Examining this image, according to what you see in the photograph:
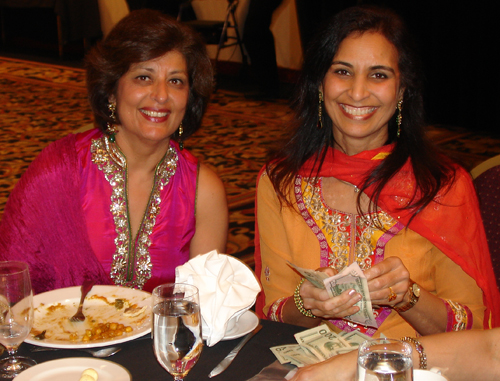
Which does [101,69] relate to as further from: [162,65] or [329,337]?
[329,337]

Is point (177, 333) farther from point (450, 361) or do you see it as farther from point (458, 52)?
point (458, 52)

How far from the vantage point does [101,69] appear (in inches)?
87.5

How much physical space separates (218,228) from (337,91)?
73 centimetres

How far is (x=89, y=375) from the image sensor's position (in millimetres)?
1203

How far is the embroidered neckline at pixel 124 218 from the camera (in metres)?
2.27

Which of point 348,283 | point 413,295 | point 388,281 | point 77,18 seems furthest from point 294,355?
point 77,18

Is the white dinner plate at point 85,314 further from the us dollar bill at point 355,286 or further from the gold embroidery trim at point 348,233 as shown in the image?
the gold embroidery trim at point 348,233

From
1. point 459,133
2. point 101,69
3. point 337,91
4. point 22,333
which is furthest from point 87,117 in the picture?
point 22,333

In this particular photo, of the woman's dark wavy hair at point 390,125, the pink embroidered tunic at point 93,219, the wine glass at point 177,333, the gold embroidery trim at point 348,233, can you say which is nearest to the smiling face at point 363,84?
the woman's dark wavy hair at point 390,125

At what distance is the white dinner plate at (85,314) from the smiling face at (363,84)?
881 mm

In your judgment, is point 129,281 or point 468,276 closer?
point 468,276

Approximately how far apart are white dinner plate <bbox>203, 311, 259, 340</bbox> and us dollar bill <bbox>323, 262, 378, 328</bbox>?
0.68ft

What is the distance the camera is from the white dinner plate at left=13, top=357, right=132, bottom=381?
48.3 inches

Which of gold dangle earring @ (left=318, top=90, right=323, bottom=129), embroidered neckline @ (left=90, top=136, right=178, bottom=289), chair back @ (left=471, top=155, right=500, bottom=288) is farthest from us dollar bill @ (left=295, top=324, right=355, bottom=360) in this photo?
embroidered neckline @ (left=90, top=136, right=178, bottom=289)
